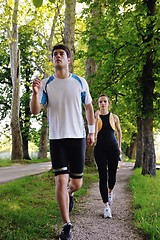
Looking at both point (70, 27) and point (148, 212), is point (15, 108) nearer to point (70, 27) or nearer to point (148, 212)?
point (70, 27)

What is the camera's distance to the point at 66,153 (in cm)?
439

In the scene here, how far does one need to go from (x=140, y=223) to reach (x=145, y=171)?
724cm

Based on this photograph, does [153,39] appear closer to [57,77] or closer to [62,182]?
[57,77]

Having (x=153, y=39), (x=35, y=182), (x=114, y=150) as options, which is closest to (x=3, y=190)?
(x=35, y=182)

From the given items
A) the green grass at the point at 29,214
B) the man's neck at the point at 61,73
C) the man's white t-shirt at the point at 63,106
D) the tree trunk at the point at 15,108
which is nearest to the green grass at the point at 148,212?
the green grass at the point at 29,214

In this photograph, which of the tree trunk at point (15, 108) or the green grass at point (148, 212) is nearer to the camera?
the green grass at point (148, 212)

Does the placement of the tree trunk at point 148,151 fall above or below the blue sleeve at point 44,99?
below

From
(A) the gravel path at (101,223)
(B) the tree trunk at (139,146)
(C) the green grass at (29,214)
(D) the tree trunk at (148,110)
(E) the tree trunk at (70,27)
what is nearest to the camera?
(C) the green grass at (29,214)

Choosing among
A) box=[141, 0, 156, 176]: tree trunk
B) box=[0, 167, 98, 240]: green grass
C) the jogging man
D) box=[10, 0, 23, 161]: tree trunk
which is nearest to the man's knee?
the jogging man

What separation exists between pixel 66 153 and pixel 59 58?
46.7 inches

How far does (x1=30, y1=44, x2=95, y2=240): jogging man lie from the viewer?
4.24 meters

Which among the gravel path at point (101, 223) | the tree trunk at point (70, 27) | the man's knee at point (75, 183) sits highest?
the tree trunk at point (70, 27)

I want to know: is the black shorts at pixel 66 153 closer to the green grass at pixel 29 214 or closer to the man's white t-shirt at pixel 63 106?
the man's white t-shirt at pixel 63 106

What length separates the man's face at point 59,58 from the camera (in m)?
4.44
